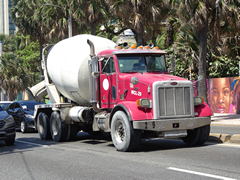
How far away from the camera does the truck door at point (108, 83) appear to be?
11.4 m

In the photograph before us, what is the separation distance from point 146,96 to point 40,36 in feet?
115

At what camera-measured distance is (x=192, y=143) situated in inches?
439

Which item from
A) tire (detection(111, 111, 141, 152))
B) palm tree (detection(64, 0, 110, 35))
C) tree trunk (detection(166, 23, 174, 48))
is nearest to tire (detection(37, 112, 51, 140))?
tire (detection(111, 111, 141, 152))

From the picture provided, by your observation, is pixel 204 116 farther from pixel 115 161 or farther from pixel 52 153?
pixel 52 153

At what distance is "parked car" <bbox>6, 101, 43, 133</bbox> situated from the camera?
1873 cm

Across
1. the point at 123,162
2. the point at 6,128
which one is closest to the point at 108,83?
the point at 123,162

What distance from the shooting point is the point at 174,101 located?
1012cm

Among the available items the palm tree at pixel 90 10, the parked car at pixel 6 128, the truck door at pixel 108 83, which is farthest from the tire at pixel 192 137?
the palm tree at pixel 90 10

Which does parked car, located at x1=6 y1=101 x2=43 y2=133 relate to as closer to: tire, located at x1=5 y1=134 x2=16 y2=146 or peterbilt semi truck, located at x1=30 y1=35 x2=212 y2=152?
peterbilt semi truck, located at x1=30 y1=35 x2=212 y2=152

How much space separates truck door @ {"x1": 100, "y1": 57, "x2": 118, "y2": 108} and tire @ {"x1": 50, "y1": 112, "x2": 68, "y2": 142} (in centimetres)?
242

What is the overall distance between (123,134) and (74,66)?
3.60 meters

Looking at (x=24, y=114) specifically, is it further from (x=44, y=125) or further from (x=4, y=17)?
(x=4, y=17)

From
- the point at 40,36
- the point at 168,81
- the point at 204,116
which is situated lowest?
the point at 204,116

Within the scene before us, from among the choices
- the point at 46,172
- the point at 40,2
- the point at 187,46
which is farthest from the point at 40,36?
the point at 46,172
